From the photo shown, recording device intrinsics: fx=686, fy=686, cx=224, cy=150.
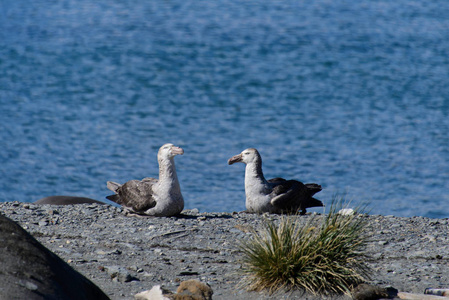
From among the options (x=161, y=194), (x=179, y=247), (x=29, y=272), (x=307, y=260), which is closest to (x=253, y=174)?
(x=161, y=194)

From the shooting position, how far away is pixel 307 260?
A: 25.6ft

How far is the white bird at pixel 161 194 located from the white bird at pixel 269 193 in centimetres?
137

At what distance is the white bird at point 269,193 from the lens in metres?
11.9

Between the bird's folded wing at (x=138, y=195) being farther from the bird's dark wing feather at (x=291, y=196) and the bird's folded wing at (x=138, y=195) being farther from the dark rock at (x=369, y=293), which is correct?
the dark rock at (x=369, y=293)

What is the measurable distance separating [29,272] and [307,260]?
3269 millimetres

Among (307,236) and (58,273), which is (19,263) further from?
(307,236)

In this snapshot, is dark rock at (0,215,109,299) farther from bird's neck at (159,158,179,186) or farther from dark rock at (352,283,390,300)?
bird's neck at (159,158,179,186)

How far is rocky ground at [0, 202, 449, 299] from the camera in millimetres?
8367

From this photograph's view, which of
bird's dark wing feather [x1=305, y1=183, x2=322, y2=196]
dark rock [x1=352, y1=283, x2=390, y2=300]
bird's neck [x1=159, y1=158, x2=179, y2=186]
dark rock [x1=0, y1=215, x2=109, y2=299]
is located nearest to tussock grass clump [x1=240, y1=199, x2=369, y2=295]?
dark rock [x1=352, y1=283, x2=390, y2=300]

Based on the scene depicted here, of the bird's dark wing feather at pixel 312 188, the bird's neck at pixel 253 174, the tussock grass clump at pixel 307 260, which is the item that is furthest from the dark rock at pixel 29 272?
the bird's dark wing feather at pixel 312 188

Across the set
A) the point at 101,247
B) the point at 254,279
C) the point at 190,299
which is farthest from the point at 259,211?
the point at 190,299

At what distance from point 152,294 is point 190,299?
43 cm

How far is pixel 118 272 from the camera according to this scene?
8.36 meters

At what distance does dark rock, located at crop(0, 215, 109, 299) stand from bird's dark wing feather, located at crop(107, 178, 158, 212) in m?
4.93
